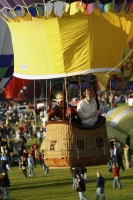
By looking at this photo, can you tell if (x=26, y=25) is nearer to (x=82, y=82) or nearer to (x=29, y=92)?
(x=82, y=82)

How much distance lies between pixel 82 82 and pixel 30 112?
3372cm

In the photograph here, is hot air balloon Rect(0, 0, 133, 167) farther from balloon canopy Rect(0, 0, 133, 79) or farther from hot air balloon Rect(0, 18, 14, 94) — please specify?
hot air balloon Rect(0, 18, 14, 94)

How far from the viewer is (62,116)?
9.95 meters

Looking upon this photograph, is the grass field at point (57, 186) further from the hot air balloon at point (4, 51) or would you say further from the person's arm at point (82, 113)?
the person's arm at point (82, 113)

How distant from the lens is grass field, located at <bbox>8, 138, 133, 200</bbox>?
60.4 ft

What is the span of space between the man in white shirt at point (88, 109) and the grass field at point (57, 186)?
8276 millimetres

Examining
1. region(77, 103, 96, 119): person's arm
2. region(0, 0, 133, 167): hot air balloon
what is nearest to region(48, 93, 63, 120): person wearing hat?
region(0, 0, 133, 167): hot air balloon

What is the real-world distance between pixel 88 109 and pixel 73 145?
0.50m

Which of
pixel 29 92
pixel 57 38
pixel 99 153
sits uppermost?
pixel 57 38

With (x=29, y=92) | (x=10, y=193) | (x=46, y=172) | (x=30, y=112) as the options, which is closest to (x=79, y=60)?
(x=10, y=193)

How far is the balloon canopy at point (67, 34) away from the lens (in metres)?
9.73

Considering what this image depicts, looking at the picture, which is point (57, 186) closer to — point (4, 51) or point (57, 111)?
point (4, 51)

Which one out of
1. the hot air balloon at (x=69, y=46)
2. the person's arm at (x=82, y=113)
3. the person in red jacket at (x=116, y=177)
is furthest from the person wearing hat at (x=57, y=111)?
the person in red jacket at (x=116, y=177)

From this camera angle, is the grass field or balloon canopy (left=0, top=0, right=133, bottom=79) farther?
the grass field
